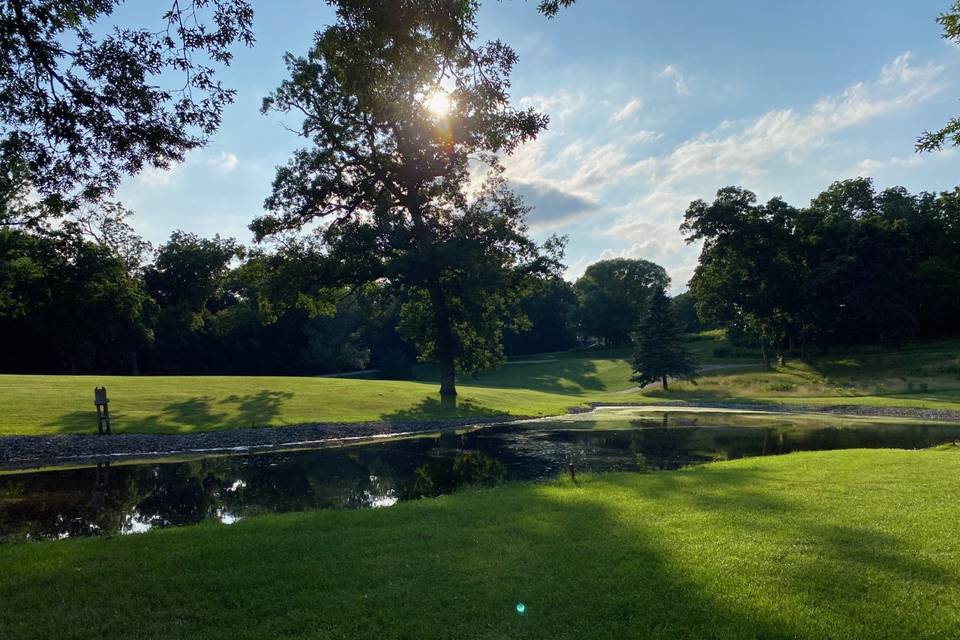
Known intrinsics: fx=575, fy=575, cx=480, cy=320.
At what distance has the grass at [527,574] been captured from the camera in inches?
196

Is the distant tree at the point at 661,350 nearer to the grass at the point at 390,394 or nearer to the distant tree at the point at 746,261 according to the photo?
the grass at the point at 390,394

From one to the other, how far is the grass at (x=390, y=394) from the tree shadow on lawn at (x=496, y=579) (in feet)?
54.8

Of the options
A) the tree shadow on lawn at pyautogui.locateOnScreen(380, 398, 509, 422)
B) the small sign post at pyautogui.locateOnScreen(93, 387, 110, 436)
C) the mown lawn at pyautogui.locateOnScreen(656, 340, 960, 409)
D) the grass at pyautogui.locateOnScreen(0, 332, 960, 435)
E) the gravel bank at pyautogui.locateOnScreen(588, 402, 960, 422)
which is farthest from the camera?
the mown lawn at pyautogui.locateOnScreen(656, 340, 960, 409)

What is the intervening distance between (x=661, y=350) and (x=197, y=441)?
41764 millimetres

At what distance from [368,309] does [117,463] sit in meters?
20.4

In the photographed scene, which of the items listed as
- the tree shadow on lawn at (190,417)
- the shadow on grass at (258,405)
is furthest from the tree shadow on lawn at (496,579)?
the shadow on grass at (258,405)

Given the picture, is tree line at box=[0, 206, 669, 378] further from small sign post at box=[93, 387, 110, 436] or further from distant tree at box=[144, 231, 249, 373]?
small sign post at box=[93, 387, 110, 436]

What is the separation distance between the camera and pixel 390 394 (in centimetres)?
3497

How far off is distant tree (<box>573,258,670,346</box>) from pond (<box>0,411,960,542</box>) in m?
67.8

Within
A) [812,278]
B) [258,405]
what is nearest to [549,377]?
[812,278]

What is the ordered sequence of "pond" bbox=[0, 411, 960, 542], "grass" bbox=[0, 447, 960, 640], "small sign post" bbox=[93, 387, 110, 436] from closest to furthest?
"grass" bbox=[0, 447, 960, 640], "pond" bbox=[0, 411, 960, 542], "small sign post" bbox=[93, 387, 110, 436]

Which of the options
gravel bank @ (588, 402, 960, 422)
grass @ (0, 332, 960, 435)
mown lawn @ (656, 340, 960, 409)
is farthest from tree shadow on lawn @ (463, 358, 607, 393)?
gravel bank @ (588, 402, 960, 422)

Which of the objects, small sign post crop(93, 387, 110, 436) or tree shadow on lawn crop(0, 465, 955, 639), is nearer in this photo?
tree shadow on lawn crop(0, 465, 955, 639)

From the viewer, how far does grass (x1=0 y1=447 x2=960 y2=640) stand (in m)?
4.98
